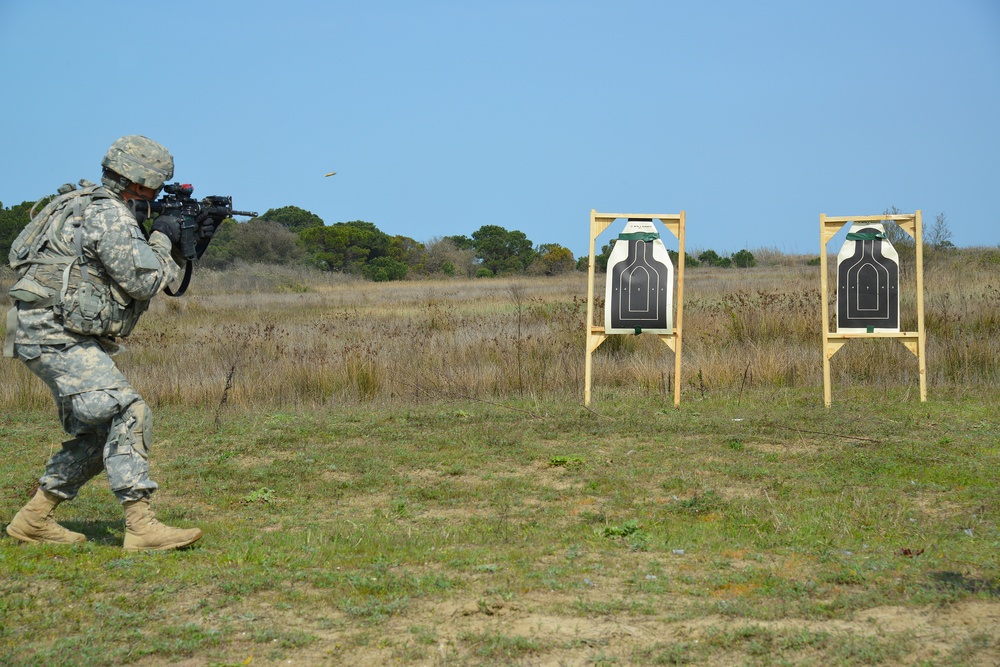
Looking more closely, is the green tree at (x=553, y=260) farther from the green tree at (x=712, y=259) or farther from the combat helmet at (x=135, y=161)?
the combat helmet at (x=135, y=161)

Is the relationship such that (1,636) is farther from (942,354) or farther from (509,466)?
(942,354)

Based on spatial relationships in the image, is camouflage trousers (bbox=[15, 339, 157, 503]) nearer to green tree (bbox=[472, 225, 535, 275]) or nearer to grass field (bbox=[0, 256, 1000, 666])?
grass field (bbox=[0, 256, 1000, 666])

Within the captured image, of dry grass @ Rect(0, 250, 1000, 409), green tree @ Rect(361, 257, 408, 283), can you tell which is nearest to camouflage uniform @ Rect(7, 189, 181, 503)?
dry grass @ Rect(0, 250, 1000, 409)

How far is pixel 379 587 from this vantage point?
4.94 metres

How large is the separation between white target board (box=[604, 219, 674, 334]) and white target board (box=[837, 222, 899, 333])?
6.81 feet

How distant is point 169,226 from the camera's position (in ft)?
18.7

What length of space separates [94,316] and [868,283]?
29.3 ft

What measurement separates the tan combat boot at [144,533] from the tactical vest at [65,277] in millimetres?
1017

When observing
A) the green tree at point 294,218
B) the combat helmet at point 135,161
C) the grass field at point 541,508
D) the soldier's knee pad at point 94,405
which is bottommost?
the grass field at point 541,508

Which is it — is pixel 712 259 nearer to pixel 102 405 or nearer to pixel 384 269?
pixel 384 269

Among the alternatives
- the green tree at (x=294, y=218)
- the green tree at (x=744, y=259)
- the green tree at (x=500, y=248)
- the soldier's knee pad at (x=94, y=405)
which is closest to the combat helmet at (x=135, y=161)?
the soldier's knee pad at (x=94, y=405)

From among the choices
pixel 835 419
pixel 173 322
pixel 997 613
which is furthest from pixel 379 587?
pixel 173 322

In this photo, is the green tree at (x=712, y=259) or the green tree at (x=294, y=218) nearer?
the green tree at (x=712, y=259)

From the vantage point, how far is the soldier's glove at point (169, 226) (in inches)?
223
